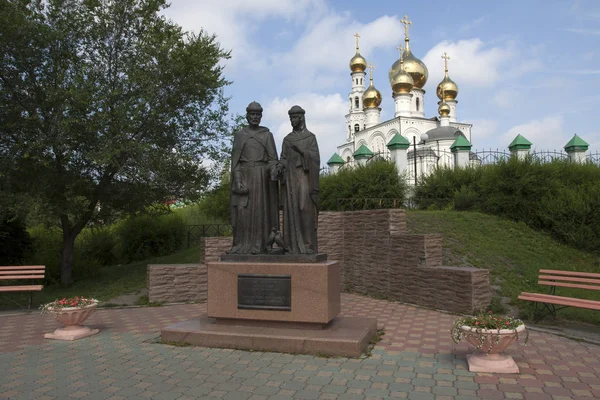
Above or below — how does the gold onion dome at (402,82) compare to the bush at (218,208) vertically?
above

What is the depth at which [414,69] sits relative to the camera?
157ft

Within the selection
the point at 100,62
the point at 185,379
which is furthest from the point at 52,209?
the point at 185,379

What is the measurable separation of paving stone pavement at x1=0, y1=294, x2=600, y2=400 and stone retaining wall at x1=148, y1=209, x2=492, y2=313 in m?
1.72

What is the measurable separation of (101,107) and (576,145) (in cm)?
1557

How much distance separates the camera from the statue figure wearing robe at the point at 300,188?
22.0 feet

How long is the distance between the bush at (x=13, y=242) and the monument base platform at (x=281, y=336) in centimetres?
1088

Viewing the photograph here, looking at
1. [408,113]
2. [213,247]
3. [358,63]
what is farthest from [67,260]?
[358,63]

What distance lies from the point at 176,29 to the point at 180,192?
445cm

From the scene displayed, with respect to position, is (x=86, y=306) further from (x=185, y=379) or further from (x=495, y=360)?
(x=495, y=360)

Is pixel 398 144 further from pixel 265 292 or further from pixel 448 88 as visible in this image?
pixel 448 88

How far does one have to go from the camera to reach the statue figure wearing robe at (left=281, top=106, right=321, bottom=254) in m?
6.69

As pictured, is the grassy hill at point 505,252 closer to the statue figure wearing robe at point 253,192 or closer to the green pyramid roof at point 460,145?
the statue figure wearing robe at point 253,192

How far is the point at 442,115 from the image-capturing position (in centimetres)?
4597

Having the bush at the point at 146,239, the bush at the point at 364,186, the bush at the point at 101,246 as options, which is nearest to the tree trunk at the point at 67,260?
the bush at the point at 146,239
